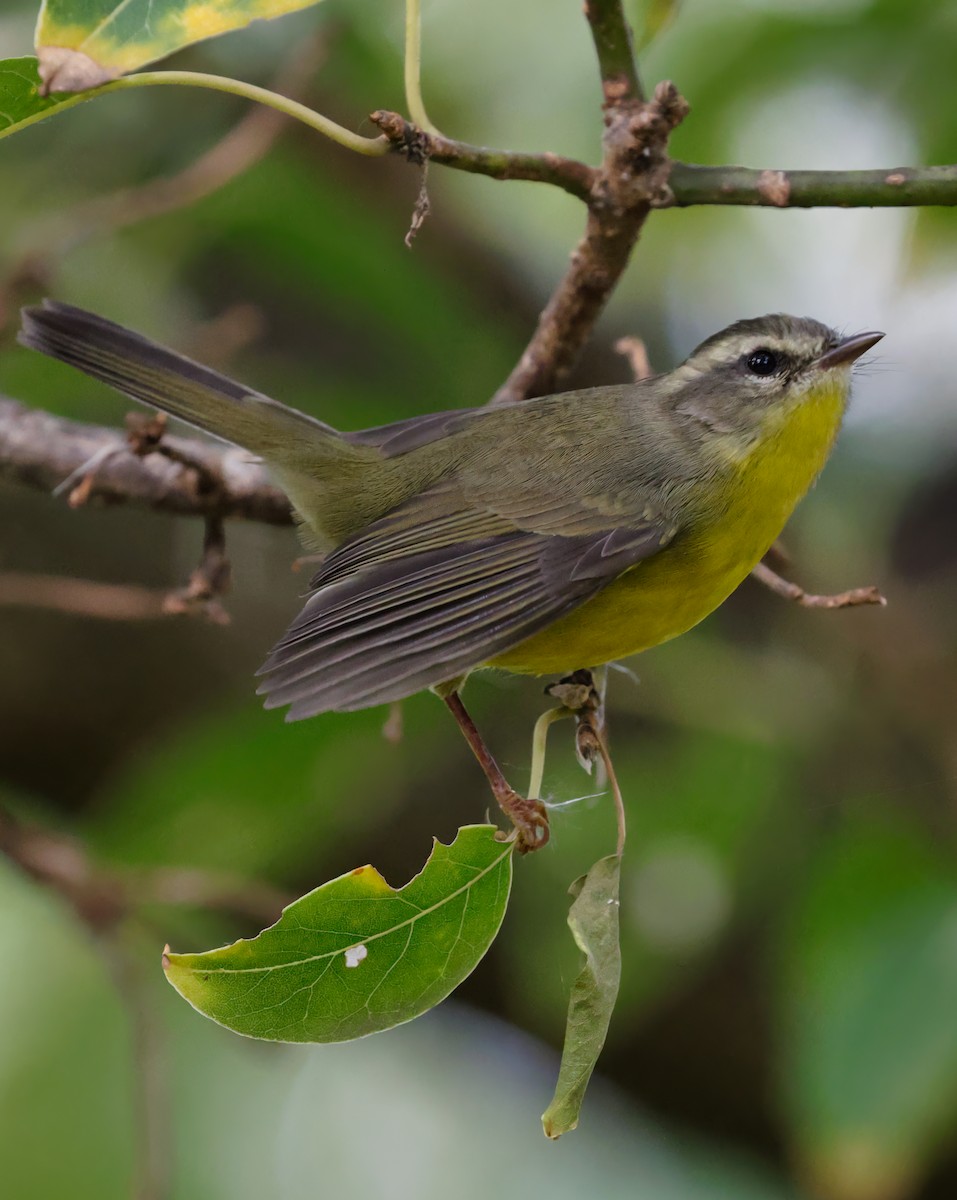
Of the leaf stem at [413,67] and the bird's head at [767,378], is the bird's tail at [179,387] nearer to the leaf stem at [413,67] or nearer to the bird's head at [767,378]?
the bird's head at [767,378]

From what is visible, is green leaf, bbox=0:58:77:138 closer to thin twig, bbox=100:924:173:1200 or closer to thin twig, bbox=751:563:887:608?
thin twig, bbox=751:563:887:608

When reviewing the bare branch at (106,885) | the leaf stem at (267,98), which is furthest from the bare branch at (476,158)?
the bare branch at (106,885)

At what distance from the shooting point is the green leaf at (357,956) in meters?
1.67

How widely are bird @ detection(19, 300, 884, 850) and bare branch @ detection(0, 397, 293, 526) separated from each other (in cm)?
9

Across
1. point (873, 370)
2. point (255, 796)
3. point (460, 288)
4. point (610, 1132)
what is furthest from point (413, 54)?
point (610, 1132)

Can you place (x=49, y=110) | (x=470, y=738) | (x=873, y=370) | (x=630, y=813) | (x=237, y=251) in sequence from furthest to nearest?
1. (x=237, y=251)
2. (x=630, y=813)
3. (x=873, y=370)
4. (x=470, y=738)
5. (x=49, y=110)

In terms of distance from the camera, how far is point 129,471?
2.78 meters

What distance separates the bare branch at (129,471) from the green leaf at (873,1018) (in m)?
1.43

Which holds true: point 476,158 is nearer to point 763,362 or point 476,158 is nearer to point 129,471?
point 763,362

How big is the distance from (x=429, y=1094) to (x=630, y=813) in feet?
2.82

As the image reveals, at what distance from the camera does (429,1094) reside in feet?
10.9

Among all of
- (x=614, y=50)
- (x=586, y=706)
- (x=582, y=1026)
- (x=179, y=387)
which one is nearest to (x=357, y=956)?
(x=582, y=1026)

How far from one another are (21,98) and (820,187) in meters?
1.03

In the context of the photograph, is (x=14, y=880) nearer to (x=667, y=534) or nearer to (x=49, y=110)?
(x=667, y=534)
